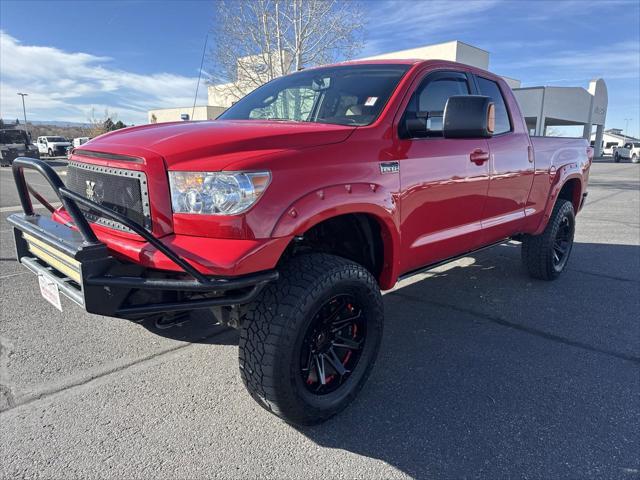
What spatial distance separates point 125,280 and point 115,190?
0.58 meters

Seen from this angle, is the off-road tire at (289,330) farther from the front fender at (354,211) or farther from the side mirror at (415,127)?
the side mirror at (415,127)

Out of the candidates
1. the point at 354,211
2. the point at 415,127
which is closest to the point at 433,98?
the point at 415,127

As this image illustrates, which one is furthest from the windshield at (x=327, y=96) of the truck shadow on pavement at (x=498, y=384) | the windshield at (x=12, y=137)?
the windshield at (x=12, y=137)

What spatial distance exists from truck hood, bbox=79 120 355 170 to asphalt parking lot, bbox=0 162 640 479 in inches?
55.9

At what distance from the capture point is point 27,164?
8.37ft

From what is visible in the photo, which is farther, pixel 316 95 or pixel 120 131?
pixel 316 95

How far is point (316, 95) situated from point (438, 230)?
131cm

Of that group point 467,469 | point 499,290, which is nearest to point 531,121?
point 499,290

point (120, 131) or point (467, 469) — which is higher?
point (120, 131)

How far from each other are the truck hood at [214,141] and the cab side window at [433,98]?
64 cm

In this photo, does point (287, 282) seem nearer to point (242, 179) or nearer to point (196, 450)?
point (242, 179)

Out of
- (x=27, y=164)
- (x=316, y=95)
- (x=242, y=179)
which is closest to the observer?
(x=242, y=179)

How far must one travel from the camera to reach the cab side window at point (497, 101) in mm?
4023

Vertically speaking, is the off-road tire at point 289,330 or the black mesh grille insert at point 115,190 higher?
the black mesh grille insert at point 115,190
